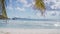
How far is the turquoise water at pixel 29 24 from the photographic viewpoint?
1.28 metres

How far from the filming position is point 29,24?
129 cm

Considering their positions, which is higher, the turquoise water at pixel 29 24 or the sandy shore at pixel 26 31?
the turquoise water at pixel 29 24

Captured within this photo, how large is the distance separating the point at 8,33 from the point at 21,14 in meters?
0.24

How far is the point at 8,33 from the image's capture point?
4.28 ft

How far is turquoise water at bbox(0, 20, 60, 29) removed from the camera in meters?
1.28

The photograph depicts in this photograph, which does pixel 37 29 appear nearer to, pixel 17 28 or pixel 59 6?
pixel 17 28

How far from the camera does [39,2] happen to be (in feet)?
4.33

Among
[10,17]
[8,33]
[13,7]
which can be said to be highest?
[13,7]

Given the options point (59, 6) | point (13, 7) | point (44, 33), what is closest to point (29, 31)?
point (44, 33)

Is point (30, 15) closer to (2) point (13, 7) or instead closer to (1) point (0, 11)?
(2) point (13, 7)

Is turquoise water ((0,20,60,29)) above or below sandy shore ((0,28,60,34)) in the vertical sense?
above

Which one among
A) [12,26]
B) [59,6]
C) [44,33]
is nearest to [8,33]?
[12,26]

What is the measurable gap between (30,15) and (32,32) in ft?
0.59

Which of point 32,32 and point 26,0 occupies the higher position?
point 26,0
